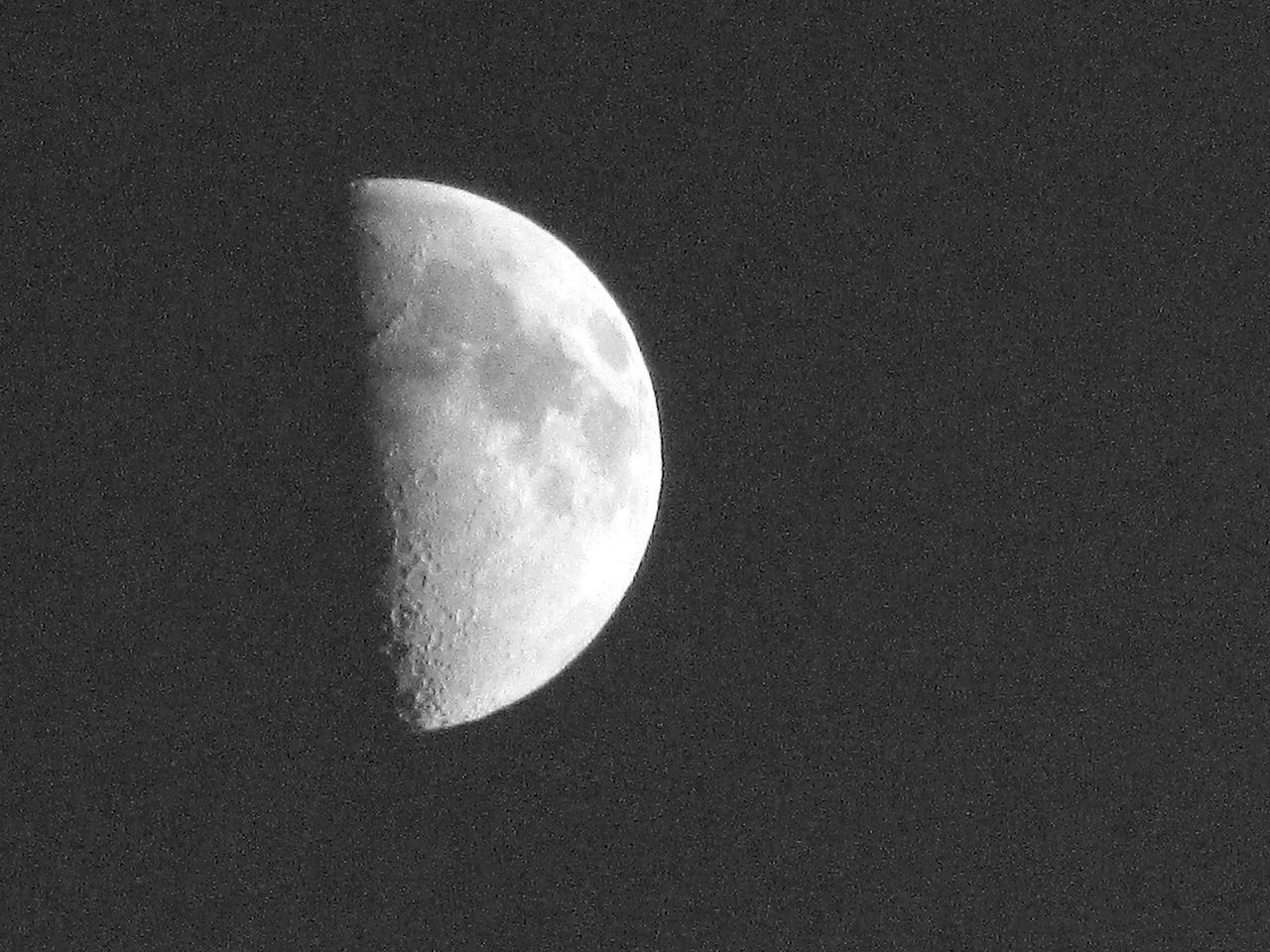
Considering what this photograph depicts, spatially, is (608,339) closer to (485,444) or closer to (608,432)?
(608,432)

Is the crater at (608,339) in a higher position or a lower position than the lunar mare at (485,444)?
higher

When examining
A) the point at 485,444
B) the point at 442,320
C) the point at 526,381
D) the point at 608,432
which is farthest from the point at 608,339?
the point at 485,444

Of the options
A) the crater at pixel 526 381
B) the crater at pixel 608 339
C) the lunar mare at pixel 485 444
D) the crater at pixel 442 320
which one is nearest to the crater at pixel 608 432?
the lunar mare at pixel 485 444

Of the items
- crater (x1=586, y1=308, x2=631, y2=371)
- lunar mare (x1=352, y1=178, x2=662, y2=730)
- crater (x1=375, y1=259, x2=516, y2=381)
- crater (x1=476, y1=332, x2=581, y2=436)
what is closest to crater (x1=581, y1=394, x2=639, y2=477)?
lunar mare (x1=352, y1=178, x2=662, y2=730)

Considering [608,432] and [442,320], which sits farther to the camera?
[608,432]

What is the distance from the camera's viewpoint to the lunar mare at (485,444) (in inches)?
336

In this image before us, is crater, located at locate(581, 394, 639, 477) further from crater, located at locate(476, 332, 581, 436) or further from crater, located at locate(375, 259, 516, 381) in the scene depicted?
crater, located at locate(375, 259, 516, 381)

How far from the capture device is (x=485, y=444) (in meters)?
8.55

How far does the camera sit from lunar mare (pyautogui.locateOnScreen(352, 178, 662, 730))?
8523 millimetres

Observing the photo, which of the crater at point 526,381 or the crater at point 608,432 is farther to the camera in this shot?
the crater at point 608,432

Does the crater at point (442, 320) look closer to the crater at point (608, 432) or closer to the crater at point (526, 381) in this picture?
the crater at point (526, 381)

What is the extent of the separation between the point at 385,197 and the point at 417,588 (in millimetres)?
2248

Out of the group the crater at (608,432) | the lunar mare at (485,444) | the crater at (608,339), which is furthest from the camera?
the crater at (608,339)

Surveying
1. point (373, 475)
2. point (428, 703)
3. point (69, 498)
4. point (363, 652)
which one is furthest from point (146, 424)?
point (428, 703)
